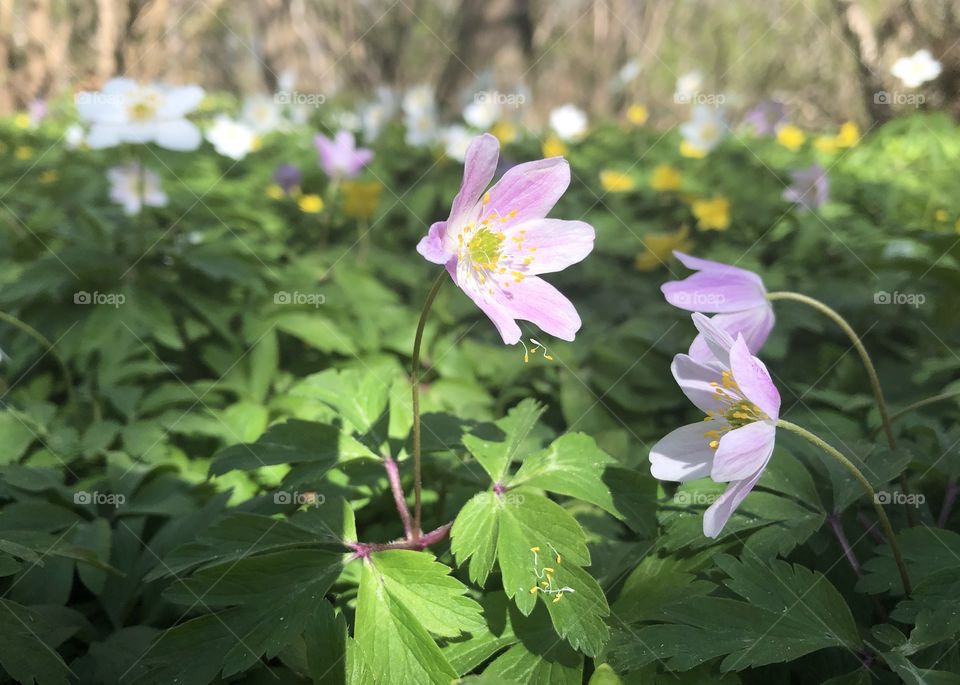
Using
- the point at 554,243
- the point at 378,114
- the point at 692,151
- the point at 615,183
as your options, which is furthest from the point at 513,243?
the point at 378,114

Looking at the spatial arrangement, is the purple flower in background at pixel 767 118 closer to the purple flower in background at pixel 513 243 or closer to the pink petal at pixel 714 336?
the purple flower in background at pixel 513 243

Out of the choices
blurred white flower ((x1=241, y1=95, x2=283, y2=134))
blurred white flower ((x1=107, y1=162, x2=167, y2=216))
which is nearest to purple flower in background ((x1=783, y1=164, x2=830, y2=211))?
blurred white flower ((x1=107, y1=162, x2=167, y2=216))

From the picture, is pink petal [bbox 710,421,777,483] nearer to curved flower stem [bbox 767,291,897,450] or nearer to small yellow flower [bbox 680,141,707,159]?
curved flower stem [bbox 767,291,897,450]

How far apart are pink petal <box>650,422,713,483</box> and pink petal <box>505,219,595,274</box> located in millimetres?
408

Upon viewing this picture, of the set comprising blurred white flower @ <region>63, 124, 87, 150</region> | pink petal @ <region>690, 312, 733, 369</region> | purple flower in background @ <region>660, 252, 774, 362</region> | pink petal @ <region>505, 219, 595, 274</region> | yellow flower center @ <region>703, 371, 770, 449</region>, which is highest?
blurred white flower @ <region>63, 124, 87, 150</region>

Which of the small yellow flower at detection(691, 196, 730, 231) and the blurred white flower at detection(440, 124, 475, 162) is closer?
the small yellow flower at detection(691, 196, 730, 231)

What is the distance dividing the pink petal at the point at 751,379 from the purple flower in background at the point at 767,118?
5755 mm

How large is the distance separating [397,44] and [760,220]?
13207 mm

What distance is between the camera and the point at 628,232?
382cm

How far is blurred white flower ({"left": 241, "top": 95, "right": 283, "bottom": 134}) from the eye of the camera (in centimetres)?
560

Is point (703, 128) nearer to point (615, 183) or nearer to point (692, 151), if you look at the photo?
point (692, 151)

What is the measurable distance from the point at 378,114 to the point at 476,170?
4.94 meters

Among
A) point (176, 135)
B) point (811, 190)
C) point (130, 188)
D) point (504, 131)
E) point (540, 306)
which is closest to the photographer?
point (540, 306)

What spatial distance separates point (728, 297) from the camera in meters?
1.66
